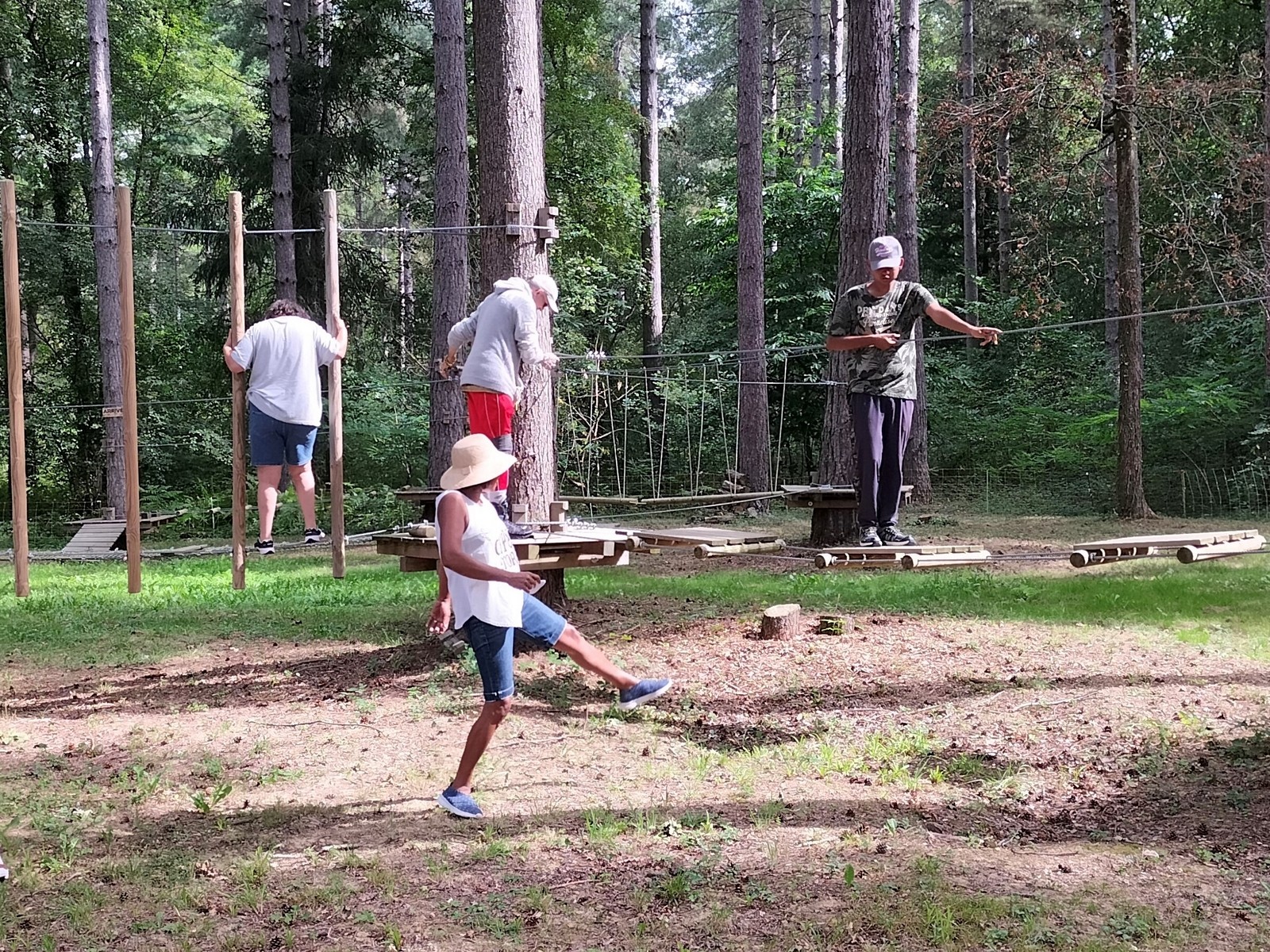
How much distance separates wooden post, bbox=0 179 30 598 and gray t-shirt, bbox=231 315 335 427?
1.20 meters

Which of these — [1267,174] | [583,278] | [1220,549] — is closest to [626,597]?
[1220,549]

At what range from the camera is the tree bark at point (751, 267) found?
1596cm

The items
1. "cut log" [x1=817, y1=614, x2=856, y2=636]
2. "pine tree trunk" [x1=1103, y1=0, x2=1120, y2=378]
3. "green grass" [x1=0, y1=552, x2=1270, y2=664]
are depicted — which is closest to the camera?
"cut log" [x1=817, y1=614, x2=856, y2=636]

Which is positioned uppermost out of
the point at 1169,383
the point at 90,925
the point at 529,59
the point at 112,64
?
the point at 112,64

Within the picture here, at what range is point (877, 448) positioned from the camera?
671 centimetres

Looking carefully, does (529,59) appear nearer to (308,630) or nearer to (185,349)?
(308,630)

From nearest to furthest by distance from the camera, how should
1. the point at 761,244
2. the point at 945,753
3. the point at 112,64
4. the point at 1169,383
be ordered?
the point at 945,753, the point at 761,244, the point at 1169,383, the point at 112,64

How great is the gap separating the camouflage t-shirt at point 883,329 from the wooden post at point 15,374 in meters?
4.47

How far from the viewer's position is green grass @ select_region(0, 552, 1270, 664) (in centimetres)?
794

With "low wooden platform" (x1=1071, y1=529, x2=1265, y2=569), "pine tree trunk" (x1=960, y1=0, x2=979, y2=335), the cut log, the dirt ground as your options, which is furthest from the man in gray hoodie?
"pine tree trunk" (x1=960, y1=0, x2=979, y2=335)

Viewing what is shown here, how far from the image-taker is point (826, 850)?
420 cm

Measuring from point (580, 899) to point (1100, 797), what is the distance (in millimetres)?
2362

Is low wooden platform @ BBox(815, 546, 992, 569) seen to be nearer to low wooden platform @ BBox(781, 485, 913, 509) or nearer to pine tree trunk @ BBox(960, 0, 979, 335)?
low wooden platform @ BBox(781, 485, 913, 509)

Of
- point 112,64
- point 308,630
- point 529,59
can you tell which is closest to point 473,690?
point 308,630
